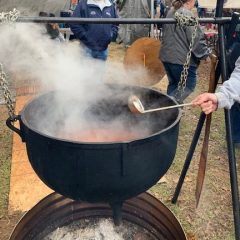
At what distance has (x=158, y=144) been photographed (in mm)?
1786

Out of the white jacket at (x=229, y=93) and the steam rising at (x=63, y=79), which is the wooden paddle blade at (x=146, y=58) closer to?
the steam rising at (x=63, y=79)

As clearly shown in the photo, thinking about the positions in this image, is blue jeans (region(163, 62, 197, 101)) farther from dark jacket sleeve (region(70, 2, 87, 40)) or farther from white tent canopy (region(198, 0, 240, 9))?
white tent canopy (region(198, 0, 240, 9))

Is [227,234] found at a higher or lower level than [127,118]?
lower

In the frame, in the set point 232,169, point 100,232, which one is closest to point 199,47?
point 232,169

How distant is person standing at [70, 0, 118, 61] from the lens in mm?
5004

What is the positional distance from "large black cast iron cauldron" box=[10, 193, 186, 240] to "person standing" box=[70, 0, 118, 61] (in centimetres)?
299

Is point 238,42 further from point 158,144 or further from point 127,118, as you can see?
point 158,144

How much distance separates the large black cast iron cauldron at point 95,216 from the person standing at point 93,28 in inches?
118

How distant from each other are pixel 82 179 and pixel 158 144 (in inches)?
17.7

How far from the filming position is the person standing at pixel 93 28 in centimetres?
500

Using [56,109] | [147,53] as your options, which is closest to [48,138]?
[56,109]

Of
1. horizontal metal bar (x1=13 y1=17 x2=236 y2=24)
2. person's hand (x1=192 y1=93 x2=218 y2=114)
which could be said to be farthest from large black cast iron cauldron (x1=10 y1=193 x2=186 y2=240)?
horizontal metal bar (x1=13 y1=17 x2=236 y2=24)

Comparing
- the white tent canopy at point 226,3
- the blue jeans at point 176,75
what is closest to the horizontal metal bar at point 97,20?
the blue jeans at point 176,75

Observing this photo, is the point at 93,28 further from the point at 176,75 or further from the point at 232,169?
the point at 232,169
